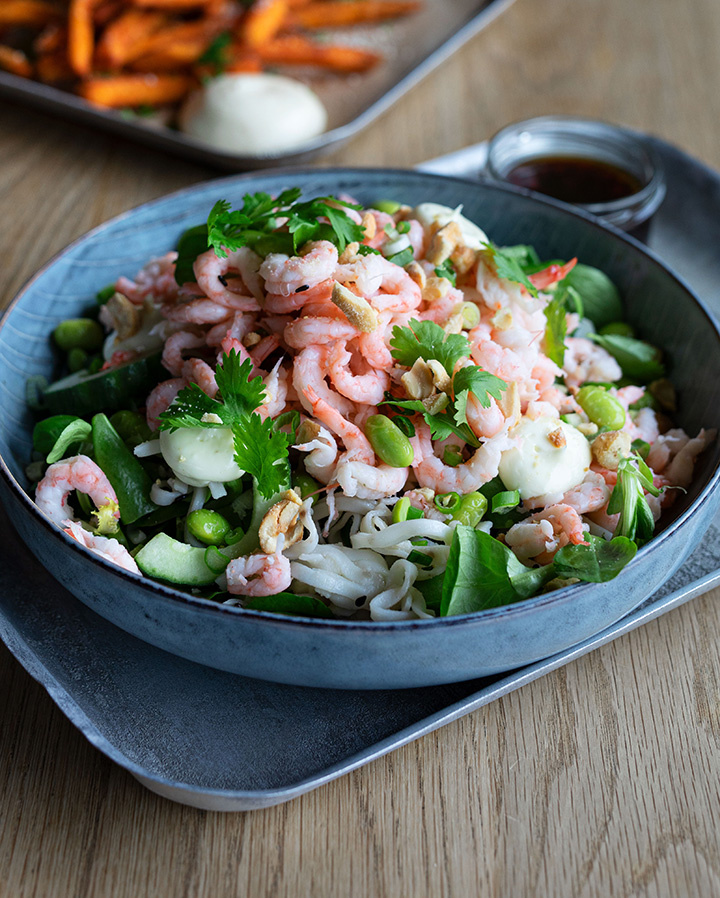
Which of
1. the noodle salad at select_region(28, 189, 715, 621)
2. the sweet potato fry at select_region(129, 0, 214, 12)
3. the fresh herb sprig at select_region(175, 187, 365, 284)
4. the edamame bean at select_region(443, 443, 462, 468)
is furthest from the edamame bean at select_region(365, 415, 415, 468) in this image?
the sweet potato fry at select_region(129, 0, 214, 12)

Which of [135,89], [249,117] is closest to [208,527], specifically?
[249,117]

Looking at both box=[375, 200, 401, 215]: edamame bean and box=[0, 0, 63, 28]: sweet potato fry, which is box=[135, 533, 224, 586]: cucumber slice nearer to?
box=[375, 200, 401, 215]: edamame bean

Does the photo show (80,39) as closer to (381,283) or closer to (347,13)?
(347,13)

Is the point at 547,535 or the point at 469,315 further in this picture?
the point at 469,315

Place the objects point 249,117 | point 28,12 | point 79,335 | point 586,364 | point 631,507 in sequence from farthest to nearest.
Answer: point 28,12 → point 249,117 → point 79,335 → point 586,364 → point 631,507

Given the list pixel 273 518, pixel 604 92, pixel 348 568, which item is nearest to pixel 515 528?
pixel 348 568

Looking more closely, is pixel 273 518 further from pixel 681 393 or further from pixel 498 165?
pixel 498 165
